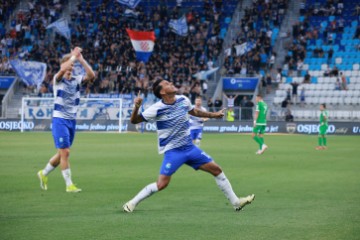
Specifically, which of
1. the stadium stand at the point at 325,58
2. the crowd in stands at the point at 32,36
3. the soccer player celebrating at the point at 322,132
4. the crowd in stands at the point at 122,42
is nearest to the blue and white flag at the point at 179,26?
the crowd in stands at the point at 122,42

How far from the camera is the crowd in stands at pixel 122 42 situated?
52.9m

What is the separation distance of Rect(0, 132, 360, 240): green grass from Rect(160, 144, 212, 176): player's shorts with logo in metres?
0.75

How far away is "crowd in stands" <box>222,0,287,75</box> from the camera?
5297 centimetres

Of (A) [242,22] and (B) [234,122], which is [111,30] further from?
(B) [234,122]

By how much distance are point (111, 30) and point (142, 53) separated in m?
5.88

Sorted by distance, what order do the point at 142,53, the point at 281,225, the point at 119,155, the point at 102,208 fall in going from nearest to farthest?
the point at 281,225, the point at 102,208, the point at 119,155, the point at 142,53

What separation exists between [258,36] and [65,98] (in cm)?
4084

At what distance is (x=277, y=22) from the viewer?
181 feet

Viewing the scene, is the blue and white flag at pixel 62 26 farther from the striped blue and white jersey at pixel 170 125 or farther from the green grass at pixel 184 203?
the striped blue and white jersey at pixel 170 125

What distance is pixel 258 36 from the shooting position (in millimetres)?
54094

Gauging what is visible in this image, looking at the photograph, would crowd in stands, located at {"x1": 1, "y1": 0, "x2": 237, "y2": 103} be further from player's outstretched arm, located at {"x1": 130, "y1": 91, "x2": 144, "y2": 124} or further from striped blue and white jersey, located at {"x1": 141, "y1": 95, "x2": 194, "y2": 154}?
player's outstretched arm, located at {"x1": 130, "y1": 91, "x2": 144, "y2": 124}

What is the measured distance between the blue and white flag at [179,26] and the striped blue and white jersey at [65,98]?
134 ft

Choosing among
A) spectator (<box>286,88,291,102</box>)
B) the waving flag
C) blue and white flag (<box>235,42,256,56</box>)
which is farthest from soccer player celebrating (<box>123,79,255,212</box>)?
blue and white flag (<box>235,42,256,56</box>)

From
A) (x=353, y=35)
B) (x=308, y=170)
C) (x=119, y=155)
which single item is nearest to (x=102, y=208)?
(x=308, y=170)
